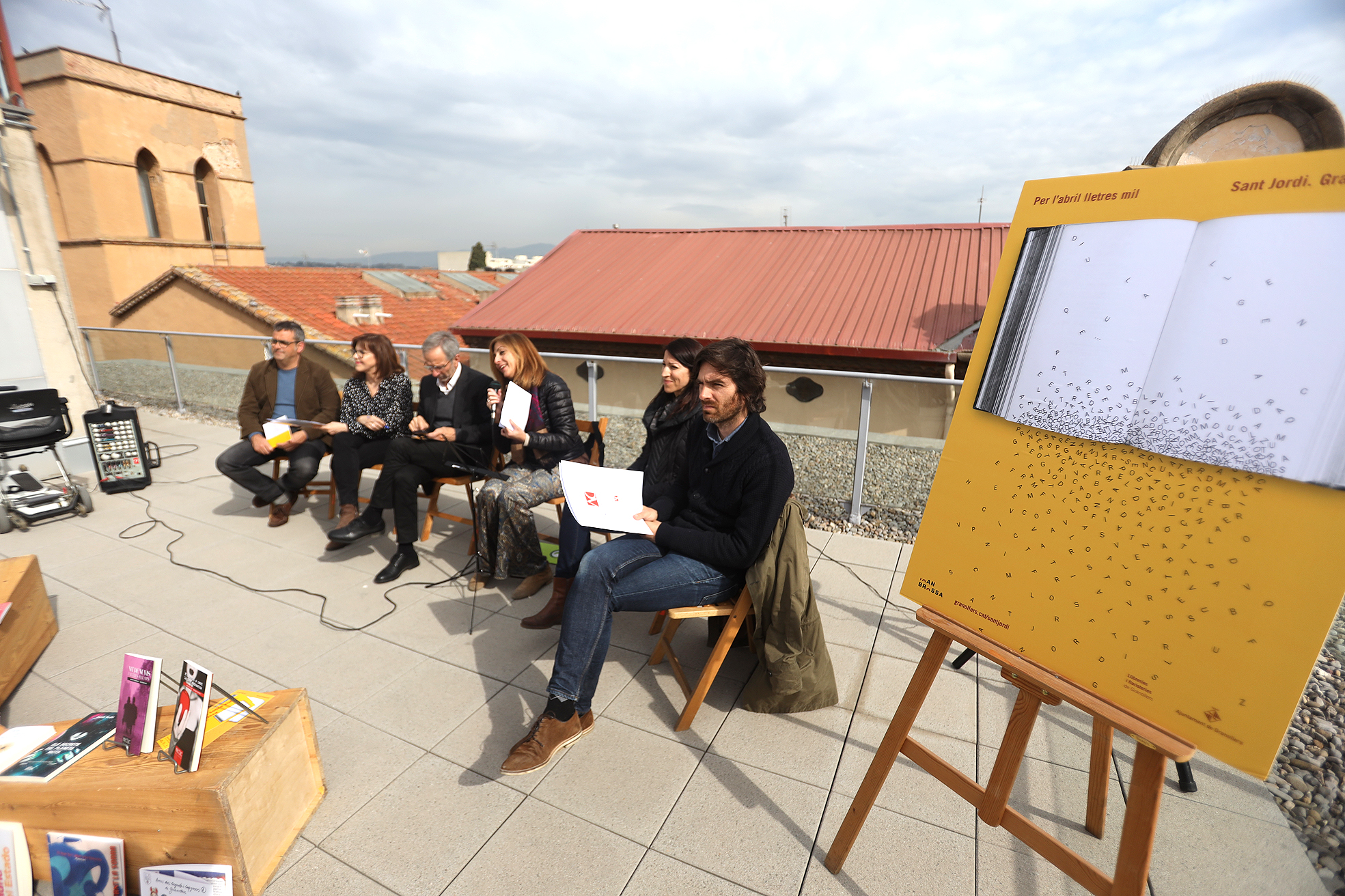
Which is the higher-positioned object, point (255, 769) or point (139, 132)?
point (139, 132)

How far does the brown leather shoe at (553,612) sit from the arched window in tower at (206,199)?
62.3 feet

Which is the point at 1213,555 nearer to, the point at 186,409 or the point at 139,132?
the point at 186,409

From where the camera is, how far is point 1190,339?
121cm

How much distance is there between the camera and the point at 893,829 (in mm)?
1937

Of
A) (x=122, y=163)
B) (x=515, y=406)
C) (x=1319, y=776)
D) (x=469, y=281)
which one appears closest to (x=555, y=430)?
(x=515, y=406)

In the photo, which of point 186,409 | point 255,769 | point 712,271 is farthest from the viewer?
point 712,271

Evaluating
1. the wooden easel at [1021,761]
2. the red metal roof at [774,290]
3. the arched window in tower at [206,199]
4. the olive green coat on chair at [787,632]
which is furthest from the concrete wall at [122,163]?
the wooden easel at [1021,761]

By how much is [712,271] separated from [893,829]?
11.1 metres

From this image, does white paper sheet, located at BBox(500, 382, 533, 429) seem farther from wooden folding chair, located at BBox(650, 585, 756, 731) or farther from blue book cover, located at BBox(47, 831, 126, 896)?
blue book cover, located at BBox(47, 831, 126, 896)

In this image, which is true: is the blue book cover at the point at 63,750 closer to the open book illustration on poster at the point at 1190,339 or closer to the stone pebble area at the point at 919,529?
the open book illustration on poster at the point at 1190,339

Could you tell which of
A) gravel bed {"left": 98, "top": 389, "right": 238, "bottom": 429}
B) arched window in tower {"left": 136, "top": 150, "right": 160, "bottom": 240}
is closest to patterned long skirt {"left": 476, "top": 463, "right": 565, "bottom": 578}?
gravel bed {"left": 98, "top": 389, "right": 238, "bottom": 429}

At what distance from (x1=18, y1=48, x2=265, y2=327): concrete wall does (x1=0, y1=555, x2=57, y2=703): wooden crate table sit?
16.0 m

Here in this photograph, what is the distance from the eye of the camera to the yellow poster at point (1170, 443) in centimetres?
108

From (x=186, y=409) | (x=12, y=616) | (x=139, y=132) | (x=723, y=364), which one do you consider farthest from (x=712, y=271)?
(x=139, y=132)
